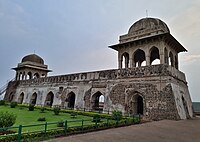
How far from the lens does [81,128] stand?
769 cm

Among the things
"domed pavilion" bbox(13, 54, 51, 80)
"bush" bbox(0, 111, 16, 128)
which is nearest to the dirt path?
"bush" bbox(0, 111, 16, 128)

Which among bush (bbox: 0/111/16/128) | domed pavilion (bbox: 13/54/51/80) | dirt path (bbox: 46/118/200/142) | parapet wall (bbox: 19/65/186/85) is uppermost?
domed pavilion (bbox: 13/54/51/80)

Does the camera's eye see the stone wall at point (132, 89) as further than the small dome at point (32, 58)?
No

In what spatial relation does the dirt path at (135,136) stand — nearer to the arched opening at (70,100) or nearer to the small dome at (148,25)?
the small dome at (148,25)

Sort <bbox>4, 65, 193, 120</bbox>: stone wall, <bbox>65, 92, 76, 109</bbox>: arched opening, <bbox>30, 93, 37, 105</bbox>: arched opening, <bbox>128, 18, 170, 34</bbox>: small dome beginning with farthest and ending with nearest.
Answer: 1. <bbox>30, 93, 37, 105</bbox>: arched opening
2. <bbox>65, 92, 76, 109</bbox>: arched opening
3. <bbox>128, 18, 170, 34</bbox>: small dome
4. <bbox>4, 65, 193, 120</bbox>: stone wall

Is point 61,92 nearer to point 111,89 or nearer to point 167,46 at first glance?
point 111,89

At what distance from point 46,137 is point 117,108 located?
993 centimetres

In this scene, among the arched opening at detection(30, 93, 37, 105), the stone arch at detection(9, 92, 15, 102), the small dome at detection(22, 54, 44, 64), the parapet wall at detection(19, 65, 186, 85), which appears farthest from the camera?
the small dome at detection(22, 54, 44, 64)

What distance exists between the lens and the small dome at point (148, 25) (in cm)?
1720

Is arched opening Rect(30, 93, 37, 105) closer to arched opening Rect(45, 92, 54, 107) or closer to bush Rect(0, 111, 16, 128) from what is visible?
arched opening Rect(45, 92, 54, 107)

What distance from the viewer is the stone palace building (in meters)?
13.4

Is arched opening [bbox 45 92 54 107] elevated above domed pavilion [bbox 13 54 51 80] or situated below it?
below

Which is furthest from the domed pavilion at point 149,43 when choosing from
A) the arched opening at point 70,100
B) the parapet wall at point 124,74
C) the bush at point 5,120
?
the bush at point 5,120

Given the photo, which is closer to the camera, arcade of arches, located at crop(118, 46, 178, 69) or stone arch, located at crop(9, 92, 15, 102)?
arcade of arches, located at crop(118, 46, 178, 69)
